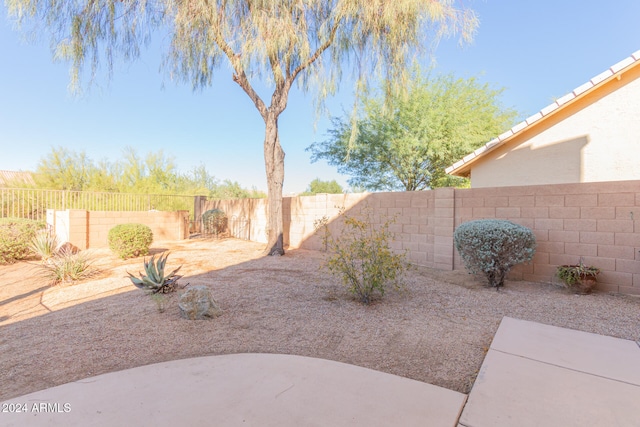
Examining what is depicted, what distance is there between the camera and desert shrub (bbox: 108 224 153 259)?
814 cm

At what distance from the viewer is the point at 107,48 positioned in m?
8.45

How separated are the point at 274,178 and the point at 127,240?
4.20m

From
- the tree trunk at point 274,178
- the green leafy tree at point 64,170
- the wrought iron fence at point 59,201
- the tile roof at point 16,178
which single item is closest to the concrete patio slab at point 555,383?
the tree trunk at point 274,178

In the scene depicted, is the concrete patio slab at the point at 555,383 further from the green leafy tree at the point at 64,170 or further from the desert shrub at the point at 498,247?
the green leafy tree at the point at 64,170

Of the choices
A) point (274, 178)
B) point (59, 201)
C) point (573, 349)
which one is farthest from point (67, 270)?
point (573, 349)

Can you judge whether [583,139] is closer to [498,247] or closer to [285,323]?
[498,247]

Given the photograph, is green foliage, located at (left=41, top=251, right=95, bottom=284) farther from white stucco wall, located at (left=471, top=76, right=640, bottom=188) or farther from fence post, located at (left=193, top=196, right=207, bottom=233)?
white stucco wall, located at (left=471, top=76, right=640, bottom=188)

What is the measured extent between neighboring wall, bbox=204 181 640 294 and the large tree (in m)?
3.62

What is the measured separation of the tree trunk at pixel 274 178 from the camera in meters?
8.80

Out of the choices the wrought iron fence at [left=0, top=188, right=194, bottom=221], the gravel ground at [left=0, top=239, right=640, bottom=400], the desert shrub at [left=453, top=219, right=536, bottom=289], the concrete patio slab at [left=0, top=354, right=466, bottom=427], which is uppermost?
the wrought iron fence at [left=0, top=188, right=194, bottom=221]

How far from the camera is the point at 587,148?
760cm

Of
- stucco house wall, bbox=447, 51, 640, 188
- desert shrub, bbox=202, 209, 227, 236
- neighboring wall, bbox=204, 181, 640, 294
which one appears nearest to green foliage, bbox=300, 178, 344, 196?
desert shrub, bbox=202, 209, 227, 236

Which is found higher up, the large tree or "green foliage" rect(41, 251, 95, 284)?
the large tree

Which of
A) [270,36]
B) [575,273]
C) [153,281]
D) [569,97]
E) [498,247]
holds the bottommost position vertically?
[153,281]
